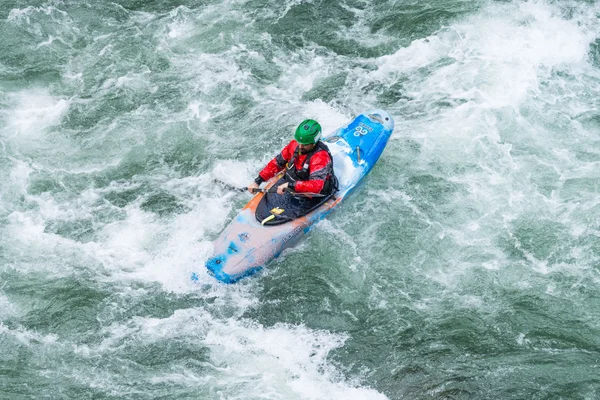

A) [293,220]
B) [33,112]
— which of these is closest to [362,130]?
[293,220]

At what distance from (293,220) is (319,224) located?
59 cm

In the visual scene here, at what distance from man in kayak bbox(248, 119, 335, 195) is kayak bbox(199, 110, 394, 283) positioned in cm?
33

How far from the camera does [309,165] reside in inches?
408

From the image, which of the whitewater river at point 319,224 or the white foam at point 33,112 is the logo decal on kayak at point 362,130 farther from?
the white foam at point 33,112

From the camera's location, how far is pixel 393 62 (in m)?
13.7

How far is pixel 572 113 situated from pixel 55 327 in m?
8.53

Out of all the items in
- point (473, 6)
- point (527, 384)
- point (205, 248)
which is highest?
point (473, 6)

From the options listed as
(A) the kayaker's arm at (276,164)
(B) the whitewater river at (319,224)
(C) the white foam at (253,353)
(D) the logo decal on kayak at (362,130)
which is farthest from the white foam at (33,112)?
(D) the logo decal on kayak at (362,130)

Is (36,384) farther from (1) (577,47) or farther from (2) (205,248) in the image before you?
(1) (577,47)

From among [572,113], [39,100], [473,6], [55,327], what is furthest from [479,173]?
[39,100]

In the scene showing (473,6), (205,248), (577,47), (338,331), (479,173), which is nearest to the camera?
(338,331)

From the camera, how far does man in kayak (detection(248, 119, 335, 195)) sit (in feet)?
33.3

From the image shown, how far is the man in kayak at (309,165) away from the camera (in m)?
10.2

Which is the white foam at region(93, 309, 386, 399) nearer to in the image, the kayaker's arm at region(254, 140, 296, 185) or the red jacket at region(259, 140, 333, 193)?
the red jacket at region(259, 140, 333, 193)
